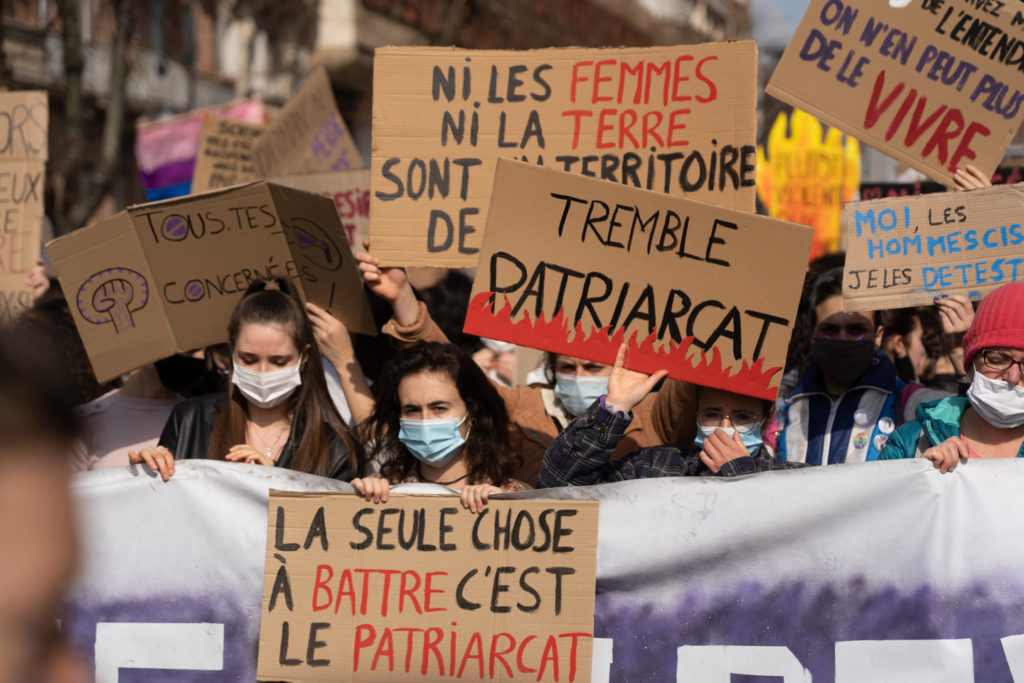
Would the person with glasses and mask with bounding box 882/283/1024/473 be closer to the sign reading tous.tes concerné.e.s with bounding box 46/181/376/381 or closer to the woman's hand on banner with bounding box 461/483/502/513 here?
the woman's hand on banner with bounding box 461/483/502/513

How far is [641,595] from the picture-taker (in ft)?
9.59

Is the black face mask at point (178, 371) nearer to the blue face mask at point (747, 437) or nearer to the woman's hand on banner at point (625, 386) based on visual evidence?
the woman's hand on banner at point (625, 386)

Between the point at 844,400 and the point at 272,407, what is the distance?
6.46 ft

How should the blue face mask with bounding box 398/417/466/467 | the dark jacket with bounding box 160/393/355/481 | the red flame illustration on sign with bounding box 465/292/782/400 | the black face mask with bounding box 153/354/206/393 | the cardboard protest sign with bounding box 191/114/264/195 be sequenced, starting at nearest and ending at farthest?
the red flame illustration on sign with bounding box 465/292/782/400 < the blue face mask with bounding box 398/417/466/467 < the dark jacket with bounding box 160/393/355/481 < the black face mask with bounding box 153/354/206/393 < the cardboard protest sign with bounding box 191/114/264/195

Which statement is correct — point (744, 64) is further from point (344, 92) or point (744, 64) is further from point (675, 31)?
point (675, 31)

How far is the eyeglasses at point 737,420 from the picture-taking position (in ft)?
10.7

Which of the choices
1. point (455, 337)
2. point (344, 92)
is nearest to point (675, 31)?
point (344, 92)

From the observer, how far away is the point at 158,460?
3107 millimetres

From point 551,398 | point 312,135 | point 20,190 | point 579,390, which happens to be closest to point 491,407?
point 579,390

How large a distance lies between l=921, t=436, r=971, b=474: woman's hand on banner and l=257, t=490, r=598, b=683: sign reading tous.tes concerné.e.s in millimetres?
856

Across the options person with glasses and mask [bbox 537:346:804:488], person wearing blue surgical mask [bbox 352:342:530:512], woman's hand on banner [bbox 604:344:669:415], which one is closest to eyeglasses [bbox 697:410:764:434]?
person with glasses and mask [bbox 537:346:804:488]

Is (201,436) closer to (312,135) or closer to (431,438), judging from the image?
(431,438)

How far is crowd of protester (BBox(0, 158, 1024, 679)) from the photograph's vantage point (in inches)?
123

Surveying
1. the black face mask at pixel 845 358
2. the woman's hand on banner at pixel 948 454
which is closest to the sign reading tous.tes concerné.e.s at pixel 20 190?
the black face mask at pixel 845 358
